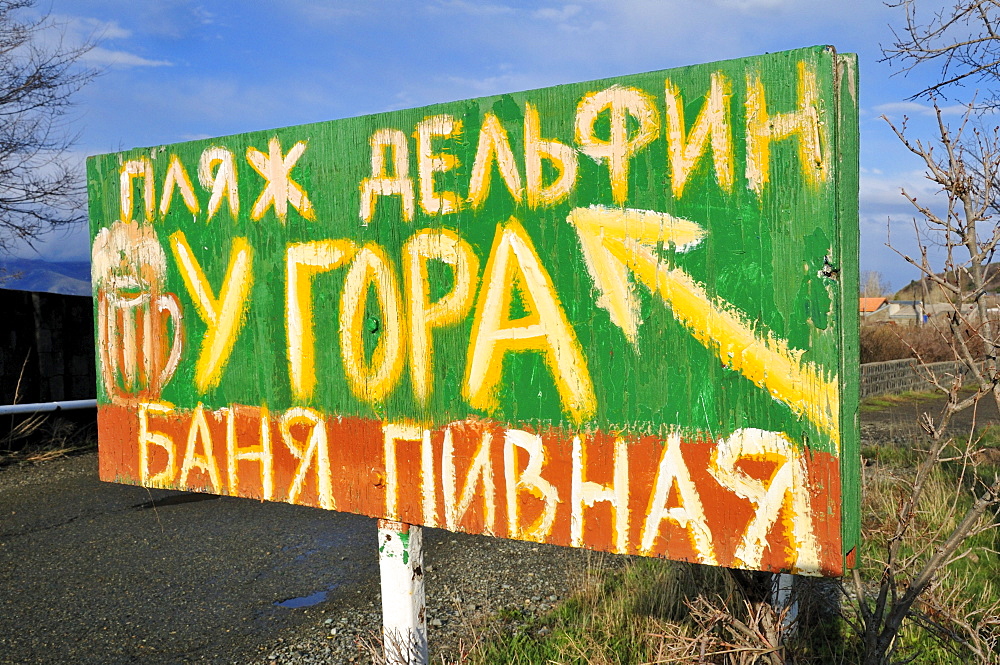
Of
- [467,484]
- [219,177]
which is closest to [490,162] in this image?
[467,484]

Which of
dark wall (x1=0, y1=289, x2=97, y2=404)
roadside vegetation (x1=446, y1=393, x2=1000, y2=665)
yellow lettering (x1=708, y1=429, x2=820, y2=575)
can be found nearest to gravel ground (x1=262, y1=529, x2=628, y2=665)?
roadside vegetation (x1=446, y1=393, x2=1000, y2=665)

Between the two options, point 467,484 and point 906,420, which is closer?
point 467,484

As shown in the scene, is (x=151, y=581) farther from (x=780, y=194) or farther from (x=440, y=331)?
(x=780, y=194)

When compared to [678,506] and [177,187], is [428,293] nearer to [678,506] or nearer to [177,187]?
[678,506]

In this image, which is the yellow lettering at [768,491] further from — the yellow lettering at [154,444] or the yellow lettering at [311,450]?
the yellow lettering at [154,444]

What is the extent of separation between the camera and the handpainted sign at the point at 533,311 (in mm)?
1507

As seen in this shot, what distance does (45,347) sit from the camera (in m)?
9.80

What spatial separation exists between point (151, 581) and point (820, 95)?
5.21 meters

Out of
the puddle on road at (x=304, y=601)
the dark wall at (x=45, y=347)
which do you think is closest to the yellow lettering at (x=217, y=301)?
the puddle on road at (x=304, y=601)

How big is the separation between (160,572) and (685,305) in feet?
16.5

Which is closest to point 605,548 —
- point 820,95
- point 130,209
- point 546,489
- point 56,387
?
point 546,489

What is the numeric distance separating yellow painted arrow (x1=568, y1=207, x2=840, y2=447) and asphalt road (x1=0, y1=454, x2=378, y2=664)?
3.35 metres

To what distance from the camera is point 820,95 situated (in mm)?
1472

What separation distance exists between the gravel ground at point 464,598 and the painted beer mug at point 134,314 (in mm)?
1751
